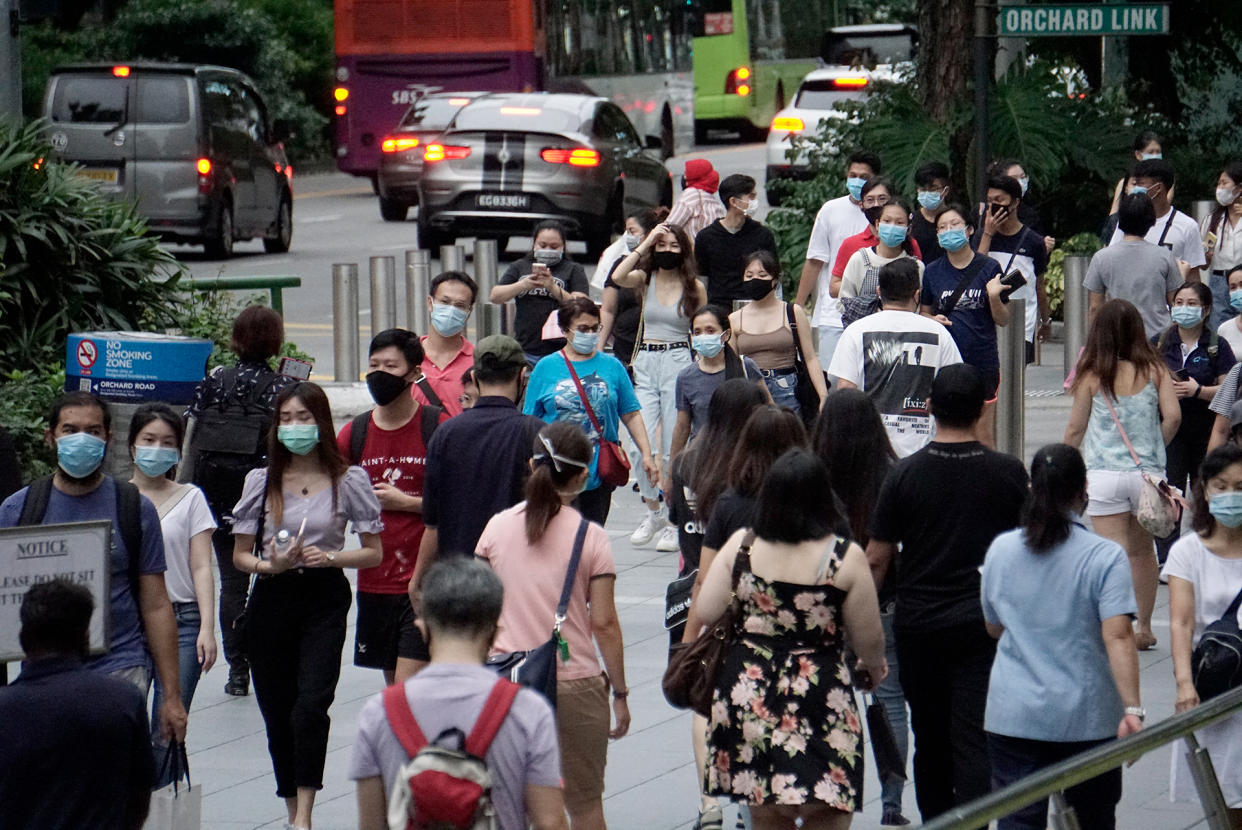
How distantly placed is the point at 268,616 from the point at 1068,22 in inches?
295

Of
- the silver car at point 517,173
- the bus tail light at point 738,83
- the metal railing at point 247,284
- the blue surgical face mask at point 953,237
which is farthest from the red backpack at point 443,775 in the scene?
the bus tail light at point 738,83

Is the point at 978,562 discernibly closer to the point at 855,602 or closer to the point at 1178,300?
the point at 855,602

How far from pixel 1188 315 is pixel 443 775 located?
21.6 ft

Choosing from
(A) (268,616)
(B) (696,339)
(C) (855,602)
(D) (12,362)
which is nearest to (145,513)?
(A) (268,616)

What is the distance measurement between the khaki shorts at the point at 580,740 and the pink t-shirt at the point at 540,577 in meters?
0.04

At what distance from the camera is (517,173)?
22.0 m

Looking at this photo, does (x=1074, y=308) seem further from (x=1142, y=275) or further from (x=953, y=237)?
(x=953, y=237)

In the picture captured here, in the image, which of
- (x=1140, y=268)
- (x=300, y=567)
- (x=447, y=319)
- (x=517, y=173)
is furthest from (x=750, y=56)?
(x=300, y=567)

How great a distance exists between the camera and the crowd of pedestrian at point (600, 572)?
4711 mm

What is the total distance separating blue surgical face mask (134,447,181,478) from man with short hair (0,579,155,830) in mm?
1919

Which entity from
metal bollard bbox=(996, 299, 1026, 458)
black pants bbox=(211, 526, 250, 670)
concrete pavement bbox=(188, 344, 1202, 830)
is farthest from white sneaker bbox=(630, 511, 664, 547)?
black pants bbox=(211, 526, 250, 670)

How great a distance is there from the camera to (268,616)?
22.2ft

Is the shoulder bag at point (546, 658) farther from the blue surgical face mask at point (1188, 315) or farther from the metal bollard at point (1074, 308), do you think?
the metal bollard at point (1074, 308)

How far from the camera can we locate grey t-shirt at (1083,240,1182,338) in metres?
10.3
